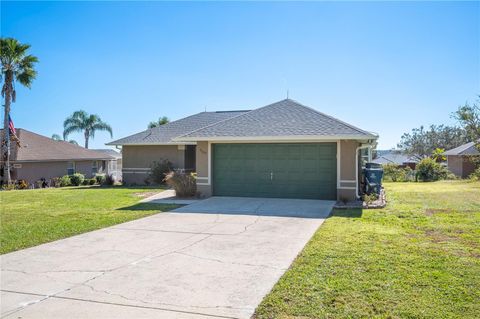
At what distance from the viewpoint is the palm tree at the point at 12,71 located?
24.4m

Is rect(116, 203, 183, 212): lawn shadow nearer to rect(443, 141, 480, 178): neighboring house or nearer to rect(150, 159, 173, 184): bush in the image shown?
rect(150, 159, 173, 184): bush

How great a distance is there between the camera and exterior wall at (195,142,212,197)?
15422mm

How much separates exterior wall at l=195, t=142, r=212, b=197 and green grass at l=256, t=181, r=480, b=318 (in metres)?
7.04

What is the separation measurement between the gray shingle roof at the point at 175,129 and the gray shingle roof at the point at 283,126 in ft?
24.8

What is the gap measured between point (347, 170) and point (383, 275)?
27.5ft

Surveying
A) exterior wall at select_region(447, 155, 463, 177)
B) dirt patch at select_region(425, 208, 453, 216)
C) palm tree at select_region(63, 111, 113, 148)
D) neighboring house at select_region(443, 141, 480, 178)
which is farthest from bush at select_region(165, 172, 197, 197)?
palm tree at select_region(63, 111, 113, 148)

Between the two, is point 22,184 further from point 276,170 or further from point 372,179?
point 372,179

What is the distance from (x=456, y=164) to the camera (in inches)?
1519

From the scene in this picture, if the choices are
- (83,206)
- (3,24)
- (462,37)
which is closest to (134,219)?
(83,206)

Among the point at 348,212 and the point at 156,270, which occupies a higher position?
the point at 348,212

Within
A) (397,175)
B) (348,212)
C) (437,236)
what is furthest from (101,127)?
(437,236)

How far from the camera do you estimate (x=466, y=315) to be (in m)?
4.06

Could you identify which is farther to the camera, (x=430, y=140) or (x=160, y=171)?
(x=430, y=140)

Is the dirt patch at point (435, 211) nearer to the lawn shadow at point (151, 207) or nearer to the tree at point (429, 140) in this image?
the lawn shadow at point (151, 207)
